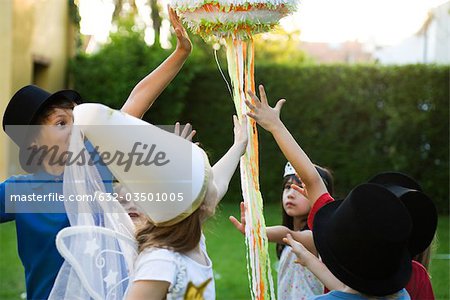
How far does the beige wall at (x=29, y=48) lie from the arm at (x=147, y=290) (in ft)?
26.5

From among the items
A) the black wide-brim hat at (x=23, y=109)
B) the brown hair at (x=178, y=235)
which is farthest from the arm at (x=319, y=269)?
the black wide-brim hat at (x=23, y=109)

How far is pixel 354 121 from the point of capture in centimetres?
1121

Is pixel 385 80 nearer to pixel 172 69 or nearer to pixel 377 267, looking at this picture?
pixel 172 69

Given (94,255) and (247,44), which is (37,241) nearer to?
(94,255)

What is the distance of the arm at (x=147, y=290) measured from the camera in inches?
72.2

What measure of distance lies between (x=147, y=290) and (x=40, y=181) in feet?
2.99

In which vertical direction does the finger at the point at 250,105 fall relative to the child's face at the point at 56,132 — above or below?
above

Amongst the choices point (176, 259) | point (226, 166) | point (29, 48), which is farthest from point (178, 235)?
point (29, 48)

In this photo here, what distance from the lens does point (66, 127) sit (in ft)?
8.55

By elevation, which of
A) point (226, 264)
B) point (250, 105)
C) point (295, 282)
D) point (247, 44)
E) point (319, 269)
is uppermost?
point (247, 44)

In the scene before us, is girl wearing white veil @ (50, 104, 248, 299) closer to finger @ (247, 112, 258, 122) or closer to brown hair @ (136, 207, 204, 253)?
brown hair @ (136, 207, 204, 253)

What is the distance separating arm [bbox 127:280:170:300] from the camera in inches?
72.2

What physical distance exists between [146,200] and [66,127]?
2.77 ft

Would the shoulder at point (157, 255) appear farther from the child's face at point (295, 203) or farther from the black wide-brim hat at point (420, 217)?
the child's face at point (295, 203)
